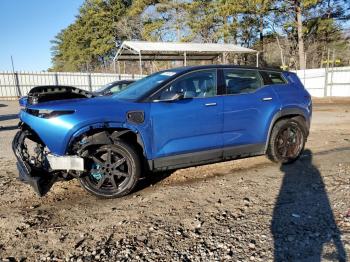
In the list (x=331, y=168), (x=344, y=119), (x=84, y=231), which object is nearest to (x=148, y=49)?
(x=344, y=119)

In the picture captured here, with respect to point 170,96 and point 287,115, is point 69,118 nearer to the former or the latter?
point 170,96

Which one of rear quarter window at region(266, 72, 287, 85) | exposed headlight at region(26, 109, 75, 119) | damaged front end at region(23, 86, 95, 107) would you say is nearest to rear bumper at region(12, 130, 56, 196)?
damaged front end at region(23, 86, 95, 107)

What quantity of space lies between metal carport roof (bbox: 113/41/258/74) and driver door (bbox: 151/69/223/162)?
58.6ft

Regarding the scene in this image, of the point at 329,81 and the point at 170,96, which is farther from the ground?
the point at 170,96

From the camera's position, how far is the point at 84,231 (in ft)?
11.9

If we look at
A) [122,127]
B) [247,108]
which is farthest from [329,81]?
[122,127]

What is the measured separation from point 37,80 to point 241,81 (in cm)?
2354

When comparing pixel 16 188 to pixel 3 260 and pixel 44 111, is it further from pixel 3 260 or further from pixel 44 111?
pixel 3 260

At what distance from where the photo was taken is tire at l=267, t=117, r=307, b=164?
5.83 meters

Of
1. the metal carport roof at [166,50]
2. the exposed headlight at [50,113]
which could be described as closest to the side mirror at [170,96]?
the exposed headlight at [50,113]

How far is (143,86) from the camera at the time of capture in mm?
5258

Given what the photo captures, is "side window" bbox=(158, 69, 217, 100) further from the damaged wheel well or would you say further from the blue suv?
the damaged wheel well

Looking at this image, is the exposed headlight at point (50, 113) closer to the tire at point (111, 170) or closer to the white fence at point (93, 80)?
the tire at point (111, 170)

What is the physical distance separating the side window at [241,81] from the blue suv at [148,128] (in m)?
0.02
